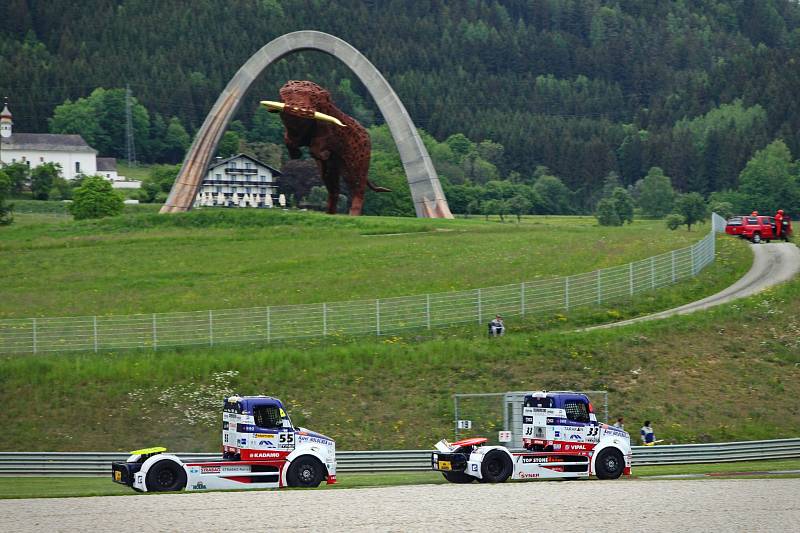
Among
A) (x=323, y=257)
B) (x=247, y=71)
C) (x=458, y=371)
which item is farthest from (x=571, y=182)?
(x=458, y=371)

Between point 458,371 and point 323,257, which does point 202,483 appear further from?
point 323,257

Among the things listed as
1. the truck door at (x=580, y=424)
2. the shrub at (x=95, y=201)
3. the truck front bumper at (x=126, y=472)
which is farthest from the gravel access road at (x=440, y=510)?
the shrub at (x=95, y=201)

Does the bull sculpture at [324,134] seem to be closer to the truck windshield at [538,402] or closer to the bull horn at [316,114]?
the bull horn at [316,114]

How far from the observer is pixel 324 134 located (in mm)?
70125

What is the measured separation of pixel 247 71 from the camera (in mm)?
79062

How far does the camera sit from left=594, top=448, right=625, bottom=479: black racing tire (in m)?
31.2

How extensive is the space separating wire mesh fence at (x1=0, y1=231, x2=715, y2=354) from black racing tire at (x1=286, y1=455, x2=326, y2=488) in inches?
609

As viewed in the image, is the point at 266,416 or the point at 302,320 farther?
the point at 302,320

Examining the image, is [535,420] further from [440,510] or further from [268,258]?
[268,258]

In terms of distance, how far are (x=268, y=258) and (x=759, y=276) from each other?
2324cm

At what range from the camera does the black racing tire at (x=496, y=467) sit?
29938 millimetres

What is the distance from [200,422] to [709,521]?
62.1 ft

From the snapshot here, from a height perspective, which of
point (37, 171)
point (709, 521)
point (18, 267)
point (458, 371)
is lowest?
point (709, 521)

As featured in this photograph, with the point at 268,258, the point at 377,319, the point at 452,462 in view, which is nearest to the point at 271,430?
the point at 452,462
